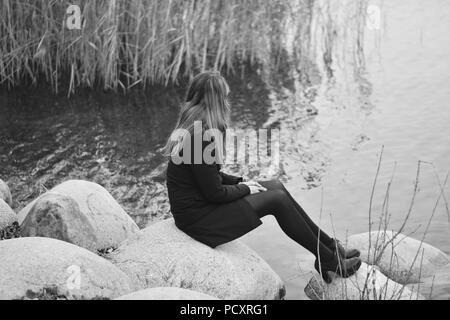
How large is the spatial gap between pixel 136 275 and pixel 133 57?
5654 millimetres

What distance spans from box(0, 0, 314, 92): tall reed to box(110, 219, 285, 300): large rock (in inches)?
185

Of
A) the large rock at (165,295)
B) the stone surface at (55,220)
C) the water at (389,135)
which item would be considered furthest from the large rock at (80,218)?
the large rock at (165,295)

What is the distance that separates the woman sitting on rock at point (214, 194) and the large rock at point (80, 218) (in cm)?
67

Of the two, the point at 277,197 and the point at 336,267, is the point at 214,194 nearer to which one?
the point at 277,197

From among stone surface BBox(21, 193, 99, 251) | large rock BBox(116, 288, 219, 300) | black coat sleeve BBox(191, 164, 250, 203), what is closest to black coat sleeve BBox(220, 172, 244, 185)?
black coat sleeve BBox(191, 164, 250, 203)

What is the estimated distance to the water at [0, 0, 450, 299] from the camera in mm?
6621

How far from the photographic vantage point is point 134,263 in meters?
4.68

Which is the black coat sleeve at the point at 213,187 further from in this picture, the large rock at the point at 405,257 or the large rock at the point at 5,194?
the large rock at the point at 5,194

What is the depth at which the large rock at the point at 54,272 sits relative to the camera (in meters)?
3.78

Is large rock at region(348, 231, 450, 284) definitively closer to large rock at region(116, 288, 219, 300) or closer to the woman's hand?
the woman's hand

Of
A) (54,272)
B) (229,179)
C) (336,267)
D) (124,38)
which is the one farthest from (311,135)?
(54,272)

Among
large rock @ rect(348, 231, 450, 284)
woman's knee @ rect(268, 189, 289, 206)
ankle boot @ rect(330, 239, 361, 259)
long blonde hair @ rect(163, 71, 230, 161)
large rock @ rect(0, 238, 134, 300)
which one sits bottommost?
large rock @ rect(348, 231, 450, 284)
